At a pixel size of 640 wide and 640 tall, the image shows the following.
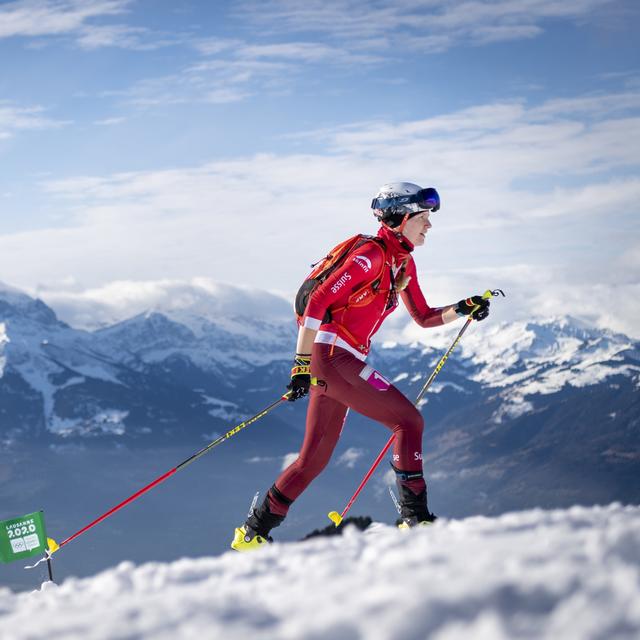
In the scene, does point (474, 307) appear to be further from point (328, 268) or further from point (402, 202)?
point (328, 268)

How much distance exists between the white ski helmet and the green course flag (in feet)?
21.6

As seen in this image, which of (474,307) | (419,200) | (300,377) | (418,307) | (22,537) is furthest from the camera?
(22,537)

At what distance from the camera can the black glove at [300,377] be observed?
9.47m

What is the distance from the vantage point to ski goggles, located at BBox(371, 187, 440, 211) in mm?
10047

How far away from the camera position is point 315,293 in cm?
941

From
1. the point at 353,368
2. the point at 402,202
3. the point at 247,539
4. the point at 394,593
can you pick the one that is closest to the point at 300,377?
the point at 353,368

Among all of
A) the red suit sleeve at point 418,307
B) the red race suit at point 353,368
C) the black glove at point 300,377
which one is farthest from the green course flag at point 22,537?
the red suit sleeve at point 418,307

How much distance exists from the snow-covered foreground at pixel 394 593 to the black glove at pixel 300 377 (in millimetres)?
3835

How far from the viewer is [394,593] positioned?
13.4ft

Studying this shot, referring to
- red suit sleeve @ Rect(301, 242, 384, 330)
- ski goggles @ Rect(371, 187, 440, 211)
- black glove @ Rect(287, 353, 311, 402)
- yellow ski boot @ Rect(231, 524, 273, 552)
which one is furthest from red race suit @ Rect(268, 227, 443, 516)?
yellow ski boot @ Rect(231, 524, 273, 552)

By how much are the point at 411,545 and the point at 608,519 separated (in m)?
1.34

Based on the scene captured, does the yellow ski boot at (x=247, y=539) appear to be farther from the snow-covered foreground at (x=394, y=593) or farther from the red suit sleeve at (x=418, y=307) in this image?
the snow-covered foreground at (x=394, y=593)

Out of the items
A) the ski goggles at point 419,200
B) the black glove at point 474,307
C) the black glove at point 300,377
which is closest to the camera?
the black glove at point 300,377

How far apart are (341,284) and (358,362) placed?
90 centimetres
